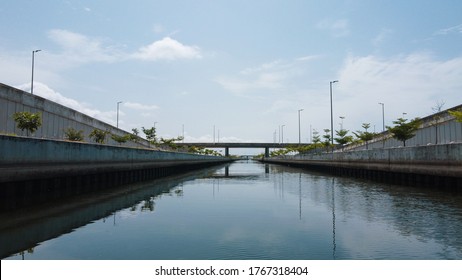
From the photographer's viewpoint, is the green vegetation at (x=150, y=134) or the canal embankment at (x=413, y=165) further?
the green vegetation at (x=150, y=134)

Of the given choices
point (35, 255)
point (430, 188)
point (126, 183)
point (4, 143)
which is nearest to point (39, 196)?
point (4, 143)

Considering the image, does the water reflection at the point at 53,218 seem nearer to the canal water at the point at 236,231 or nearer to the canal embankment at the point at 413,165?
the canal water at the point at 236,231

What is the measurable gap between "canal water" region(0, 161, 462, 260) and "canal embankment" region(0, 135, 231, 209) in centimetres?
160

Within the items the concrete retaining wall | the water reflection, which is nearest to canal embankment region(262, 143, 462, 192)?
the water reflection

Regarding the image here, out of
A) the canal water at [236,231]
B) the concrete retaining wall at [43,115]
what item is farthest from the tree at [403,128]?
the concrete retaining wall at [43,115]

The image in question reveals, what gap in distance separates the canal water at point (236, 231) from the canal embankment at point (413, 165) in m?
3.85

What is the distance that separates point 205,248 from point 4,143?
10299mm

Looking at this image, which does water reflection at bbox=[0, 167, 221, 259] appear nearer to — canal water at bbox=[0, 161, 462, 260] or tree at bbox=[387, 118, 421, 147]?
canal water at bbox=[0, 161, 462, 260]

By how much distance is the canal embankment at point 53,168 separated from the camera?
15459 millimetres

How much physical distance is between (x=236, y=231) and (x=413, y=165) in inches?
760

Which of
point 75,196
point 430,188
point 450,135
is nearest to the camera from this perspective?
point 75,196

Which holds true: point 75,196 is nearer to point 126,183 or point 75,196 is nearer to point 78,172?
point 78,172

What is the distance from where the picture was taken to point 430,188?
966 inches

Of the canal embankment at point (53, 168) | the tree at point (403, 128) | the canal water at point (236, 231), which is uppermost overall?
the tree at point (403, 128)
